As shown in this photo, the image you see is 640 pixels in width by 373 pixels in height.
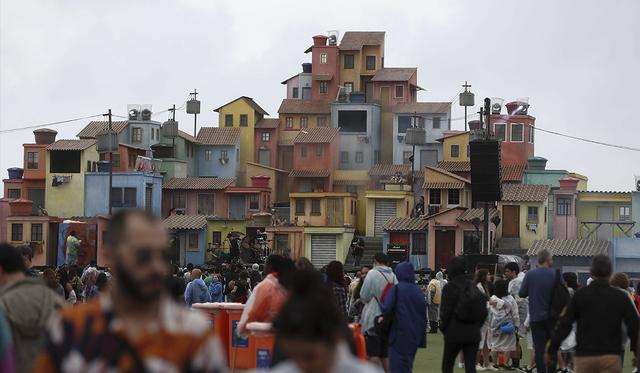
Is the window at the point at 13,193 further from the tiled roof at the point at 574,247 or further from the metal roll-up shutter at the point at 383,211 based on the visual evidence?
the tiled roof at the point at 574,247

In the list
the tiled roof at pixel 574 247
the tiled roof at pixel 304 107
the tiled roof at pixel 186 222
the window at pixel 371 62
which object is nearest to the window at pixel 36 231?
the tiled roof at pixel 186 222

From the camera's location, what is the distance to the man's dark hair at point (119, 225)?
15.5ft

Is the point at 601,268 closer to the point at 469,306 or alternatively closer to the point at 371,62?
the point at 469,306

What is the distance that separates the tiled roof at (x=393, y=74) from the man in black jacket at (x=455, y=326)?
8609cm

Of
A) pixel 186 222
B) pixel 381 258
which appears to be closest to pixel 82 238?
pixel 186 222

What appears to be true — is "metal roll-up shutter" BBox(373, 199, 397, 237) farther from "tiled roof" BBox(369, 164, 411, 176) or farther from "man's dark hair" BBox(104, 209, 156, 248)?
"man's dark hair" BBox(104, 209, 156, 248)

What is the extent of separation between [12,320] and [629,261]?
6661 centimetres

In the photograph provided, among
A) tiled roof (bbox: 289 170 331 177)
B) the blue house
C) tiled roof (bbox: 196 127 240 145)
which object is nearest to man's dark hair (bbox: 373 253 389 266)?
tiled roof (bbox: 289 170 331 177)

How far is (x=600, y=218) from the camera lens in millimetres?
86875

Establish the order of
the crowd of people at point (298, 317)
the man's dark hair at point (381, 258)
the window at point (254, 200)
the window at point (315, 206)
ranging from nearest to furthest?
the crowd of people at point (298, 317)
the man's dark hair at point (381, 258)
the window at point (315, 206)
the window at point (254, 200)

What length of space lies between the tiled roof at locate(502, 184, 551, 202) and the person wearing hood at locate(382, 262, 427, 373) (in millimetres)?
66062

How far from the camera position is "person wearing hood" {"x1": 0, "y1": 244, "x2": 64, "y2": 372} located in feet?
28.6

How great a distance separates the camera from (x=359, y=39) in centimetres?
10369

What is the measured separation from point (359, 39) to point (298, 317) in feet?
327
